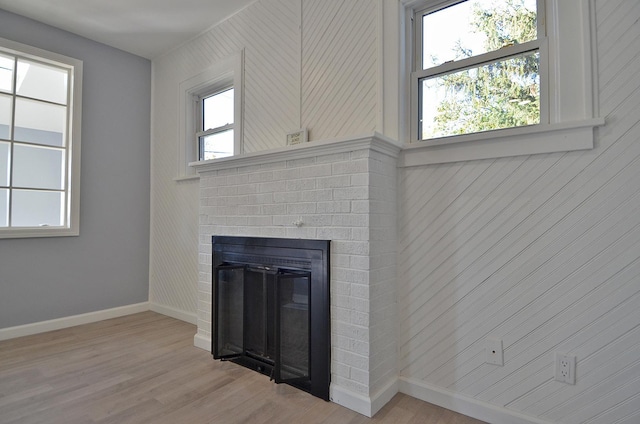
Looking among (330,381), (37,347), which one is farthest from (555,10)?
(37,347)

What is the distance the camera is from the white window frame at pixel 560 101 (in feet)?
4.87

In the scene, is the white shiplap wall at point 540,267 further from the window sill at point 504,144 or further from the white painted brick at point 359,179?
the white painted brick at point 359,179

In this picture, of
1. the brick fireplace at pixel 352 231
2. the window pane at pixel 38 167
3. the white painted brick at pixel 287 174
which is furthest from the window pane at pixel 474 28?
the window pane at pixel 38 167

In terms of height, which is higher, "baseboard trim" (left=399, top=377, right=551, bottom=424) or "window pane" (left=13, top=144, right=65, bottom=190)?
"window pane" (left=13, top=144, right=65, bottom=190)

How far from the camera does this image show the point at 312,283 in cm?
196

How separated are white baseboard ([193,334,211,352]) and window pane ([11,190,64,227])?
1928 mm

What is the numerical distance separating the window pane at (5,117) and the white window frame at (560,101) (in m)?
3.74

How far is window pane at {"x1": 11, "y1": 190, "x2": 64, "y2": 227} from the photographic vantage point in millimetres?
3008

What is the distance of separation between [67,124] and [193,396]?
118 inches

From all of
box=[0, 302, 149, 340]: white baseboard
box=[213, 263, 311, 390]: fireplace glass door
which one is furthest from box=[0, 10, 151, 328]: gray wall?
box=[213, 263, 311, 390]: fireplace glass door

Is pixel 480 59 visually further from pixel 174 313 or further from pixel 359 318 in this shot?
pixel 174 313

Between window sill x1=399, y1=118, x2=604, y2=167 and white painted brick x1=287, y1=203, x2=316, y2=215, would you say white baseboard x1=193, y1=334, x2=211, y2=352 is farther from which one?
window sill x1=399, y1=118, x2=604, y2=167

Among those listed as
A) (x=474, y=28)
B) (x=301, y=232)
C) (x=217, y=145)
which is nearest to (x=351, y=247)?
(x=301, y=232)

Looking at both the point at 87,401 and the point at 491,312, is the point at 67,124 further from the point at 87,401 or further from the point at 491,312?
the point at 491,312
